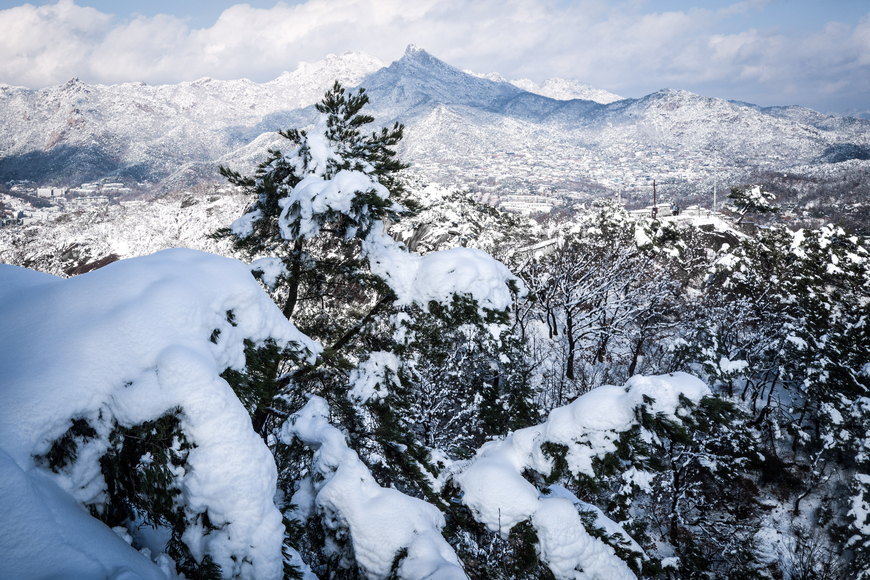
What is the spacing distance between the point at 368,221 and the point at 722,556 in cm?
1283

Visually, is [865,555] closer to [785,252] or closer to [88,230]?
[785,252]

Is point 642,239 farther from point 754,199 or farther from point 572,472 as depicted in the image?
point 754,199

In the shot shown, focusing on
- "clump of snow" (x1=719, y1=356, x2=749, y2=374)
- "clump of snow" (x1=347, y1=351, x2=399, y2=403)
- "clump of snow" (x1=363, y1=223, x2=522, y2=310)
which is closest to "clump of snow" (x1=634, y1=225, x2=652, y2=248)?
"clump of snow" (x1=719, y1=356, x2=749, y2=374)

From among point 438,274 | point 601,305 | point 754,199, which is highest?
point 754,199

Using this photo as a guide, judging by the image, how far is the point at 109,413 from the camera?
75.0 inches

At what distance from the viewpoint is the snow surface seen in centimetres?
146

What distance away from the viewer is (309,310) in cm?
589

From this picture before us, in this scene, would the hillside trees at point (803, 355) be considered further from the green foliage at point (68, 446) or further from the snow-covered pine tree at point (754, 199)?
the green foliage at point (68, 446)

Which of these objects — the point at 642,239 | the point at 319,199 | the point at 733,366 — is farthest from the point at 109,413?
the point at 642,239

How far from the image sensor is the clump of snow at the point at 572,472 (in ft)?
10.0

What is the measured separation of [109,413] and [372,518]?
173cm

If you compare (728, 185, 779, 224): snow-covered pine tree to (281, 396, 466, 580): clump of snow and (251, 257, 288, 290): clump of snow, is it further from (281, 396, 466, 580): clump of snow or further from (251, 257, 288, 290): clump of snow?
(281, 396, 466, 580): clump of snow

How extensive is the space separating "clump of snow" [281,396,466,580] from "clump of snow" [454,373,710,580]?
0.51 metres

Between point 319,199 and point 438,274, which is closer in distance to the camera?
point 319,199
